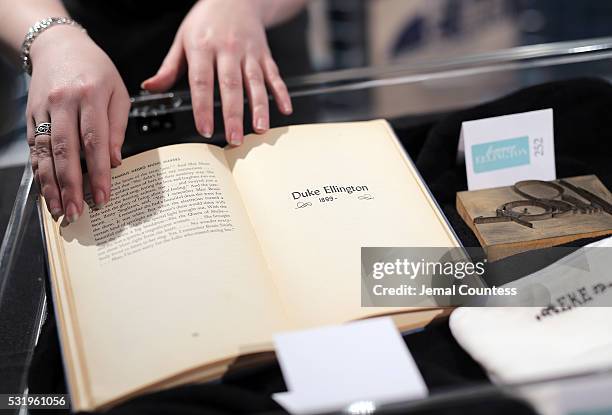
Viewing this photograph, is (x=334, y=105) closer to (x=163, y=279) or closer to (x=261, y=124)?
(x=261, y=124)

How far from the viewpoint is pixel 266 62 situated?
0.85m

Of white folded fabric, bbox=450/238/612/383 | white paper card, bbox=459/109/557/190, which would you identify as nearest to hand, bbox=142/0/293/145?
white paper card, bbox=459/109/557/190

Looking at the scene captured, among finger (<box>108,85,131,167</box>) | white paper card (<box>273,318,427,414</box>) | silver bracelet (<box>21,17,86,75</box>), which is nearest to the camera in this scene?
white paper card (<box>273,318,427,414</box>)

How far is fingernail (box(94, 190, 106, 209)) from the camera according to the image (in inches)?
25.4

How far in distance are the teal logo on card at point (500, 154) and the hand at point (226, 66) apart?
9.1 inches

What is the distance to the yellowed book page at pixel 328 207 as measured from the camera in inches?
22.8

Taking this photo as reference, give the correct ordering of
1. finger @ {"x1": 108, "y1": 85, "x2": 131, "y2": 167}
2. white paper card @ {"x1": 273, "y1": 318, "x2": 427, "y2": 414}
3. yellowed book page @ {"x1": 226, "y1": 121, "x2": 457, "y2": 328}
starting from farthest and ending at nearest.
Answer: finger @ {"x1": 108, "y1": 85, "x2": 131, "y2": 167} → yellowed book page @ {"x1": 226, "y1": 121, "x2": 457, "y2": 328} → white paper card @ {"x1": 273, "y1": 318, "x2": 427, "y2": 414}

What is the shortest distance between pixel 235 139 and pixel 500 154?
297 mm

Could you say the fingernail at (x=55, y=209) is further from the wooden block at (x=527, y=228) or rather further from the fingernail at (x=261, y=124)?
the wooden block at (x=527, y=228)

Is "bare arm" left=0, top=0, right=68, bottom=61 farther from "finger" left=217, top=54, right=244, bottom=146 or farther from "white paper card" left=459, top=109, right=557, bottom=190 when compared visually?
"white paper card" left=459, top=109, right=557, bottom=190

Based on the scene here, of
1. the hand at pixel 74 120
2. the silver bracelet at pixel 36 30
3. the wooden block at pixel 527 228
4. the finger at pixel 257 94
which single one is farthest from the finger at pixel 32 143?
the wooden block at pixel 527 228

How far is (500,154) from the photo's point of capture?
762 millimetres

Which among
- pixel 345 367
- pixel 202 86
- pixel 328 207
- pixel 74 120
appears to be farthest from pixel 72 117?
Result: pixel 345 367

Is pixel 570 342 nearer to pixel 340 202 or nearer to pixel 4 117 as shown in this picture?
pixel 340 202
